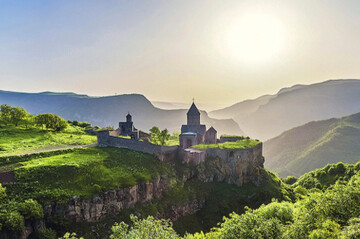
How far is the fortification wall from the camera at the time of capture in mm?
41656

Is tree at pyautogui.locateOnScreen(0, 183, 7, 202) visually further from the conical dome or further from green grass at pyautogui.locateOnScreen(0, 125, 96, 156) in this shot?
the conical dome

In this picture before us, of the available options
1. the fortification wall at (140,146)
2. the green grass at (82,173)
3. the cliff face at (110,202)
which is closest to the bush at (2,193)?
the green grass at (82,173)

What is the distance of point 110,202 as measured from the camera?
96.0 ft

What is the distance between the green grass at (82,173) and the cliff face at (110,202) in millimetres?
796

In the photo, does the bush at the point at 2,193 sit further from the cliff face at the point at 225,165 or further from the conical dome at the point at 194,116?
the conical dome at the point at 194,116

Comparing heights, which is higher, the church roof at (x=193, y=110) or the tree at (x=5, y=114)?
the church roof at (x=193, y=110)

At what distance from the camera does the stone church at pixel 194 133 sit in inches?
2185

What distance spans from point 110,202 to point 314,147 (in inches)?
5608

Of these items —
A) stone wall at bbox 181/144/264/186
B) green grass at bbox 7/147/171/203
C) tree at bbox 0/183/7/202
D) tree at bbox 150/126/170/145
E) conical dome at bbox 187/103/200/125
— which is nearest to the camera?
tree at bbox 0/183/7/202

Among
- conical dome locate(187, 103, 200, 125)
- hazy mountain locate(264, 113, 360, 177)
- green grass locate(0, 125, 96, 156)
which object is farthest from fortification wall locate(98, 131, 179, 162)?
hazy mountain locate(264, 113, 360, 177)

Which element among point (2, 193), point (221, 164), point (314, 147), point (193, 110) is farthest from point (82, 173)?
point (314, 147)

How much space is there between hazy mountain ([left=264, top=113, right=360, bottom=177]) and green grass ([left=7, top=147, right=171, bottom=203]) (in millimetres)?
109215

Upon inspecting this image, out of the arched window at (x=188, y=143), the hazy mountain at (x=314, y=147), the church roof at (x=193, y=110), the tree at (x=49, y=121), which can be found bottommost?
the hazy mountain at (x=314, y=147)

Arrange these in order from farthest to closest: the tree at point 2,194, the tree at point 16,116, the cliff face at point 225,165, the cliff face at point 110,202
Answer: the tree at point 16,116
the cliff face at point 225,165
the cliff face at point 110,202
the tree at point 2,194
